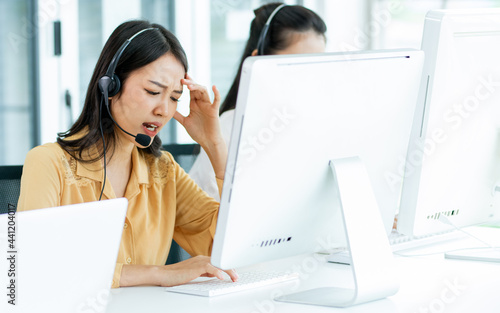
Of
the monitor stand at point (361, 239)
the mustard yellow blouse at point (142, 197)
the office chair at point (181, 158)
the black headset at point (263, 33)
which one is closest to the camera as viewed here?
the monitor stand at point (361, 239)

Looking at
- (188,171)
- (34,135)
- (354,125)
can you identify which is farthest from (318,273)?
(34,135)

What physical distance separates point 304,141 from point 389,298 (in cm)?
34

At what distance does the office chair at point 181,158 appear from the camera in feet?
5.57

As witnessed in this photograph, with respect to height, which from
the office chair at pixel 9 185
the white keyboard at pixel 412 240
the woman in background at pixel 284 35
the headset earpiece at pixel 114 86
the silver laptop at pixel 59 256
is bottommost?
the white keyboard at pixel 412 240

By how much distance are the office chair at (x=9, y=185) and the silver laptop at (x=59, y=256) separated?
69 cm

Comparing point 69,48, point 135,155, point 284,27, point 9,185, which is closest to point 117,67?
point 135,155

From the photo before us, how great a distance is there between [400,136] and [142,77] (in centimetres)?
61

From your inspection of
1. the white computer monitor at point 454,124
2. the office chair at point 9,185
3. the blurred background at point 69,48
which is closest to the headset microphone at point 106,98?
the office chair at point 9,185

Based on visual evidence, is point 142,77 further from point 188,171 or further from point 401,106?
point 401,106

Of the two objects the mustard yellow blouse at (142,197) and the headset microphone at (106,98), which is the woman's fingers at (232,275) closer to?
the mustard yellow blouse at (142,197)

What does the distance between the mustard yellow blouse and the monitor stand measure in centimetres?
47

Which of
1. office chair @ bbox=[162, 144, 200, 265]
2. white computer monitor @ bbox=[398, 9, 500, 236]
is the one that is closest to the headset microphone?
office chair @ bbox=[162, 144, 200, 265]

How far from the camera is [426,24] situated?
1118 millimetres

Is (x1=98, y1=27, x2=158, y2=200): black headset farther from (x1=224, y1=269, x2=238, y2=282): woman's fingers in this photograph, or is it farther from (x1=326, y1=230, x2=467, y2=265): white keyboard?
(x1=326, y1=230, x2=467, y2=265): white keyboard
